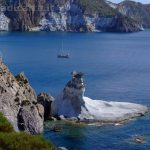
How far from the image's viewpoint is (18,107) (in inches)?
2505

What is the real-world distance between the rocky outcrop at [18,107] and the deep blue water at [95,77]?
6.12 ft

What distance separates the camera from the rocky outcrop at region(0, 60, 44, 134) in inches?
2438

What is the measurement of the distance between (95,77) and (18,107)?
4899 cm

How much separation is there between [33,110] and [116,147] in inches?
450

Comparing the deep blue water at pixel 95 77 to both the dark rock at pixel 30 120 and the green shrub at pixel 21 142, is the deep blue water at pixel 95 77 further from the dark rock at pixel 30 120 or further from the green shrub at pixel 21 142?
the green shrub at pixel 21 142

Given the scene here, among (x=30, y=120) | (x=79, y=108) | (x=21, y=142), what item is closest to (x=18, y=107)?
(x=30, y=120)

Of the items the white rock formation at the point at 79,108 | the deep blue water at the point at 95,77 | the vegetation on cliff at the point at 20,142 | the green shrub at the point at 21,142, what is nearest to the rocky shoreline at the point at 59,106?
the white rock formation at the point at 79,108

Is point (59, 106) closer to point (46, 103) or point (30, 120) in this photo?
point (46, 103)

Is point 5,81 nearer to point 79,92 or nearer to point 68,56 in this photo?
point 79,92

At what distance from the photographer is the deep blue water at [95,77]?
6030cm

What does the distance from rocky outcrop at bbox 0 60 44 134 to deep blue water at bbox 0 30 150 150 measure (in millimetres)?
1866

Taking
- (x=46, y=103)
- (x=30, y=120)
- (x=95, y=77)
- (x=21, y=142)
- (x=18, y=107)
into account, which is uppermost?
(x=21, y=142)

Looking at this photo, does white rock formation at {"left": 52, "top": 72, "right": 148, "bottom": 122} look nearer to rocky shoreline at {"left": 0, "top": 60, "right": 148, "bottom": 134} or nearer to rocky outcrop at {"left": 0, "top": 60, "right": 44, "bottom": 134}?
rocky shoreline at {"left": 0, "top": 60, "right": 148, "bottom": 134}

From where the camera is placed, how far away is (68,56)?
15412cm
